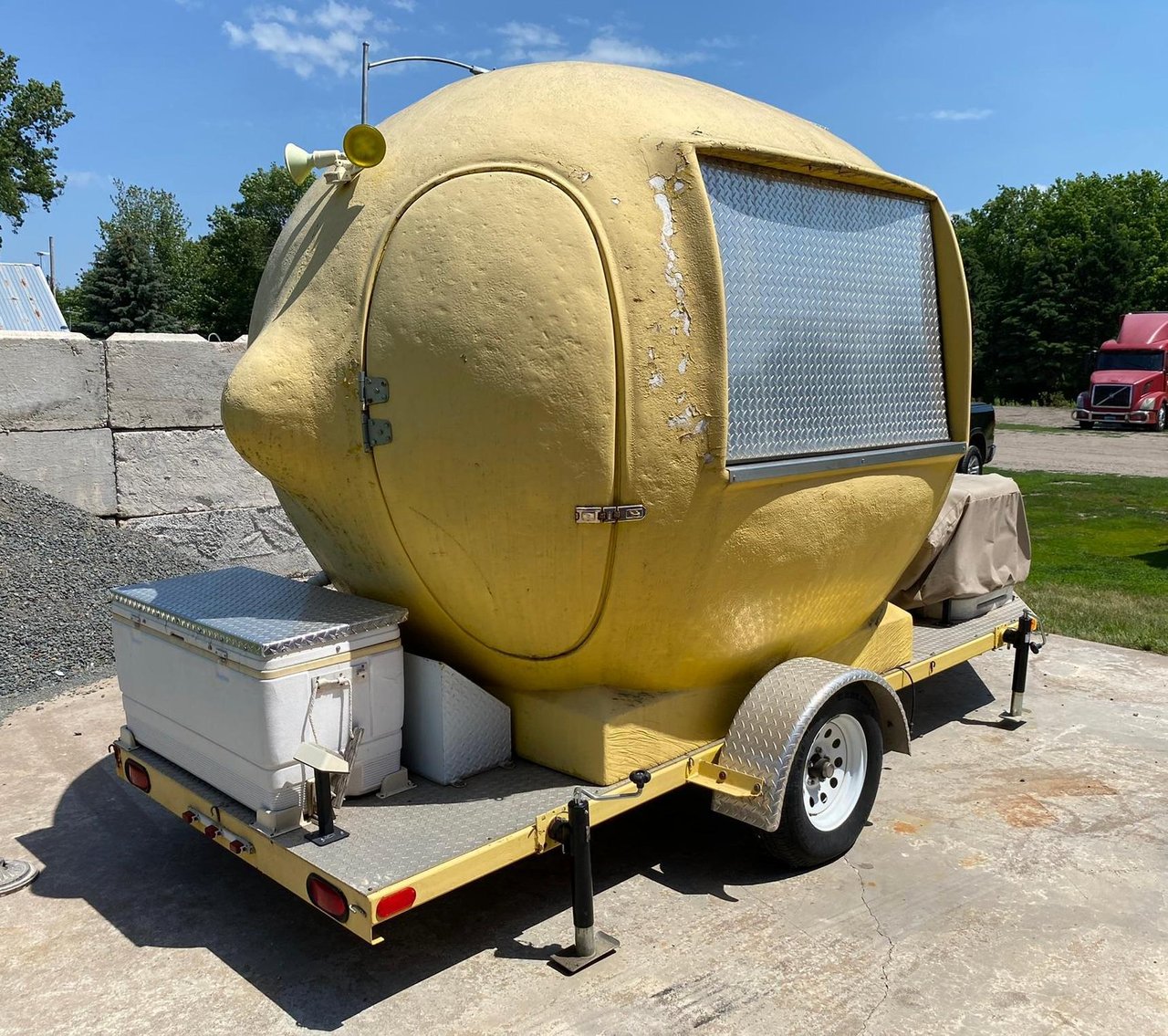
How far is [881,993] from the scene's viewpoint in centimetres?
335

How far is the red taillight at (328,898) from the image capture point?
3.09 metres

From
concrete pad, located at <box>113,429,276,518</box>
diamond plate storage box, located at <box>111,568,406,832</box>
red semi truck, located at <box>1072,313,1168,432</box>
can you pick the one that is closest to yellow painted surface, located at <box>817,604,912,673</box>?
diamond plate storage box, located at <box>111,568,406,832</box>

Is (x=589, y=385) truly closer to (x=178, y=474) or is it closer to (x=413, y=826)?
(x=413, y=826)

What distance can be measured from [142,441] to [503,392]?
6713mm

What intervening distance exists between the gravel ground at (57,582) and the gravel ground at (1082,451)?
18.2m

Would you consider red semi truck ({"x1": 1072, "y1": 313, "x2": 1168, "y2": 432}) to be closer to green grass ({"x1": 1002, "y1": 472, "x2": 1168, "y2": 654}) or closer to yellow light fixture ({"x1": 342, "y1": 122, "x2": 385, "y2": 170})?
green grass ({"x1": 1002, "y1": 472, "x2": 1168, "y2": 654})

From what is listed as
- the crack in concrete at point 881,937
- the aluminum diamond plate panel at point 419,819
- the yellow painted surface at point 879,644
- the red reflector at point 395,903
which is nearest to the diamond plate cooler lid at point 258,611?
the aluminum diamond plate panel at point 419,819

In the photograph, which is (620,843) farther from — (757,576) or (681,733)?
(757,576)

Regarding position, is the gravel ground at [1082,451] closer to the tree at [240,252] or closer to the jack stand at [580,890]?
the jack stand at [580,890]

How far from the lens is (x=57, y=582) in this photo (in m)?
7.73

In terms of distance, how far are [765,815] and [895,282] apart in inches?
98.5

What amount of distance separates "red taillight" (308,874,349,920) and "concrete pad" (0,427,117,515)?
671 centimetres

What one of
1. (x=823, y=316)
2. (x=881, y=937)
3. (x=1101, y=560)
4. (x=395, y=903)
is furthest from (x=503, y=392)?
(x=1101, y=560)

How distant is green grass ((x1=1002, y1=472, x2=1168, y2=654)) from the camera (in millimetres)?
8328
